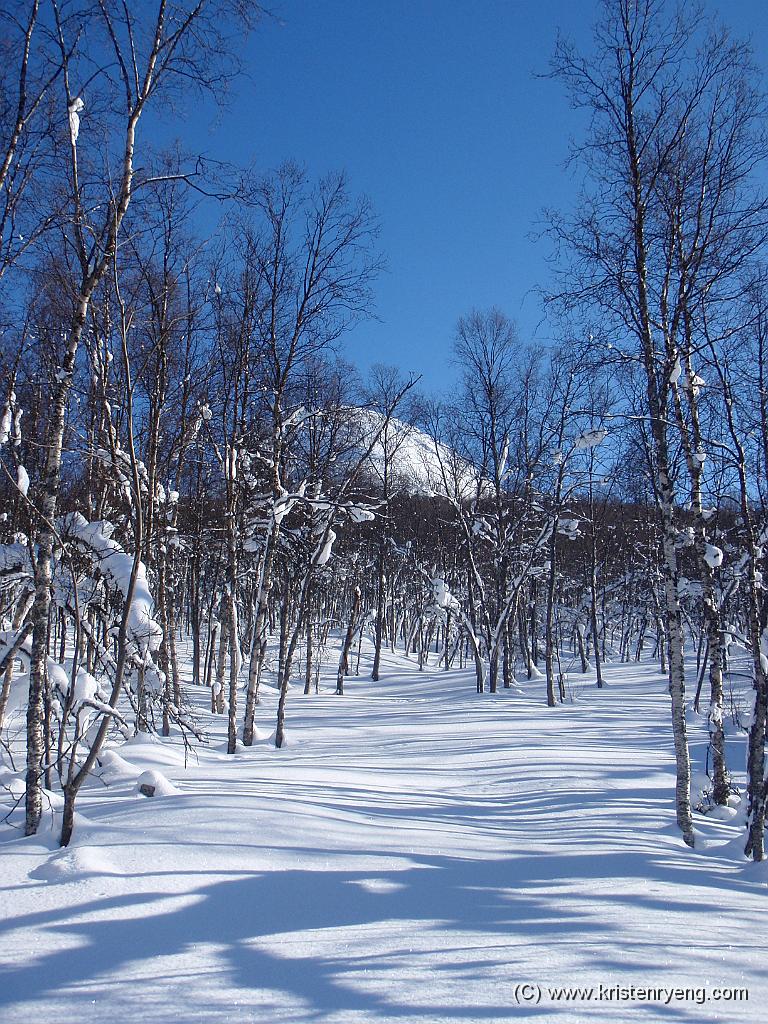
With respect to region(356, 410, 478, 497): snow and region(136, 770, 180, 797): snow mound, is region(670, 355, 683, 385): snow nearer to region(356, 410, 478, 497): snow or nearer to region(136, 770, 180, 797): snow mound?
region(136, 770, 180, 797): snow mound

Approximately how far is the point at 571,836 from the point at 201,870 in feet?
13.4

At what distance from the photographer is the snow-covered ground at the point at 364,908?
342 cm

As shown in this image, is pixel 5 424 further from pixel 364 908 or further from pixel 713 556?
pixel 713 556

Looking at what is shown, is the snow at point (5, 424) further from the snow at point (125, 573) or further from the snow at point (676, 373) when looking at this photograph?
the snow at point (676, 373)

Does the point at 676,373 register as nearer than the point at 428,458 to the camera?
Yes

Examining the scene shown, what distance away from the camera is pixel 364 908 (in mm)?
4477

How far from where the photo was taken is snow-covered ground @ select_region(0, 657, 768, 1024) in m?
3.42

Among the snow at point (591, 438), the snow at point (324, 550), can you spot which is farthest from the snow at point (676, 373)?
the snow at point (324, 550)

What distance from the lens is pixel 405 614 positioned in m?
56.3

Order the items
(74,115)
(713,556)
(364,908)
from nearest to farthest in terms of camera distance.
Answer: (364,908) < (74,115) < (713,556)

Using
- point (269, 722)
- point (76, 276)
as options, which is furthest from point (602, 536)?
point (76, 276)

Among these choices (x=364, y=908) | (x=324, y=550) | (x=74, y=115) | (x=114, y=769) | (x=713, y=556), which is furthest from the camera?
(x=324, y=550)

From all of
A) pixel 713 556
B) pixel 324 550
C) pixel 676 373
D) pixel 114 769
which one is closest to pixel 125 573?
pixel 114 769

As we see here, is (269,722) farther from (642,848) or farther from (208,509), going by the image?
(642,848)
